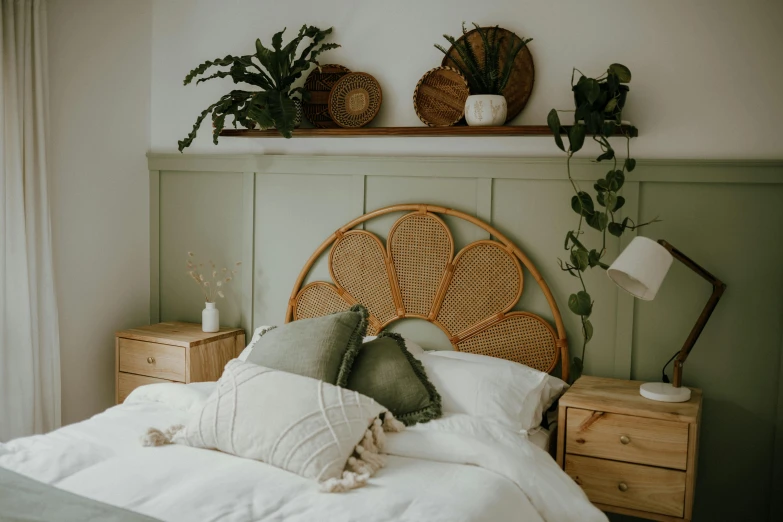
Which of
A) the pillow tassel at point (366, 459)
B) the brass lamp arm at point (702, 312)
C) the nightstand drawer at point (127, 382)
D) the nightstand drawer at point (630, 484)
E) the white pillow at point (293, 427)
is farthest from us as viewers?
the nightstand drawer at point (127, 382)

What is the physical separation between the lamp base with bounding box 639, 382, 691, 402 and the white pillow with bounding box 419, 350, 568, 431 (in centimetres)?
31

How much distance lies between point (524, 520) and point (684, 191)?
4.45 ft

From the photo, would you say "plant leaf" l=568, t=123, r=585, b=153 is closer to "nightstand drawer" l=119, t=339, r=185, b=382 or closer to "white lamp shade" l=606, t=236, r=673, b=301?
"white lamp shade" l=606, t=236, r=673, b=301

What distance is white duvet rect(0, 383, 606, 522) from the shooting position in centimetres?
186

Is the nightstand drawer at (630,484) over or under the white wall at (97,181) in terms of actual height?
under

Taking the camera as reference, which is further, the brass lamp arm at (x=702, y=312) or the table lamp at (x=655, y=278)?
the brass lamp arm at (x=702, y=312)

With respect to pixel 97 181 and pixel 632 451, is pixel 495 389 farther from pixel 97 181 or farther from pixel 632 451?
pixel 97 181

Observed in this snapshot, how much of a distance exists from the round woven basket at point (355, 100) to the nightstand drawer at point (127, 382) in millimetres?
1426

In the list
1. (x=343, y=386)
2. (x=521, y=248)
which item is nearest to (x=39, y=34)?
(x=343, y=386)

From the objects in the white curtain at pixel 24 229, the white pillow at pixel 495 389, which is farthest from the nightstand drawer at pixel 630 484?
the white curtain at pixel 24 229

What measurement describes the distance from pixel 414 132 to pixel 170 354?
1.42 meters

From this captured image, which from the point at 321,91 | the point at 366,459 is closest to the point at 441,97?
the point at 321,91

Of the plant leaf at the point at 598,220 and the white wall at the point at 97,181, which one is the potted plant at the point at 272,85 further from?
the plant leaf at the point at 598,220

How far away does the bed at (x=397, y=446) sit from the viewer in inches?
74.5
